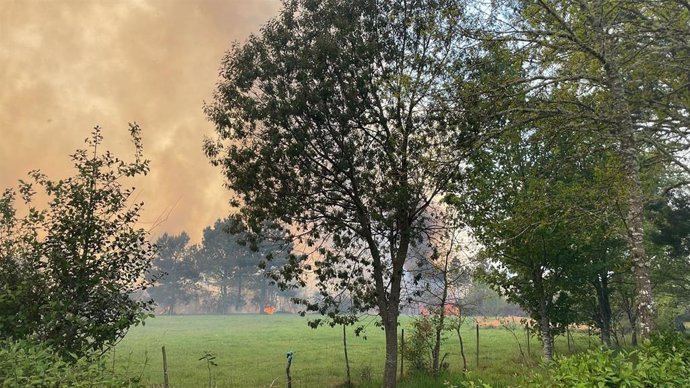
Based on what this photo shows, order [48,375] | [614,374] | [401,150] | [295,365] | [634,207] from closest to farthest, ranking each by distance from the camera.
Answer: [614,374] → [48,375] → [634,207] → [401,150] → [295,365]

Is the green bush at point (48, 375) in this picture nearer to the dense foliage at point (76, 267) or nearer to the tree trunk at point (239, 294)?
the dense foliage at point (76, 267)

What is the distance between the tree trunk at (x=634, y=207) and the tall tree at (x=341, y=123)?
5.00 m

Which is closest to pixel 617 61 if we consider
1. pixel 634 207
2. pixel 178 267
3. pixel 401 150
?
pixel 634 207

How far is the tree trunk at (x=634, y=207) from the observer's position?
9578 millimetres

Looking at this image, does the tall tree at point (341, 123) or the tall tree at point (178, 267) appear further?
the tall tree at point (178, 267)

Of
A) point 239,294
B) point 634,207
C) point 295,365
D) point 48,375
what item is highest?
point 634,207

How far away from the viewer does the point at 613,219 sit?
14.0 meters

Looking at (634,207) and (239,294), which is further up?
(634,207)

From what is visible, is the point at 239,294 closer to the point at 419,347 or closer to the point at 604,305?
the point at 604,305

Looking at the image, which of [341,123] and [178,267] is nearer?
[341,123]

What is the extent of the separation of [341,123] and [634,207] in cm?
891

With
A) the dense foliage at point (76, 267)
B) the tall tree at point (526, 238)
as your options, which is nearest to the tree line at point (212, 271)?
the tall tree at point (526, 238)

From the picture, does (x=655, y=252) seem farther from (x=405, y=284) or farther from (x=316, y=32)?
(x=316, y=32)

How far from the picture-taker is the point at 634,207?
32.6ft
